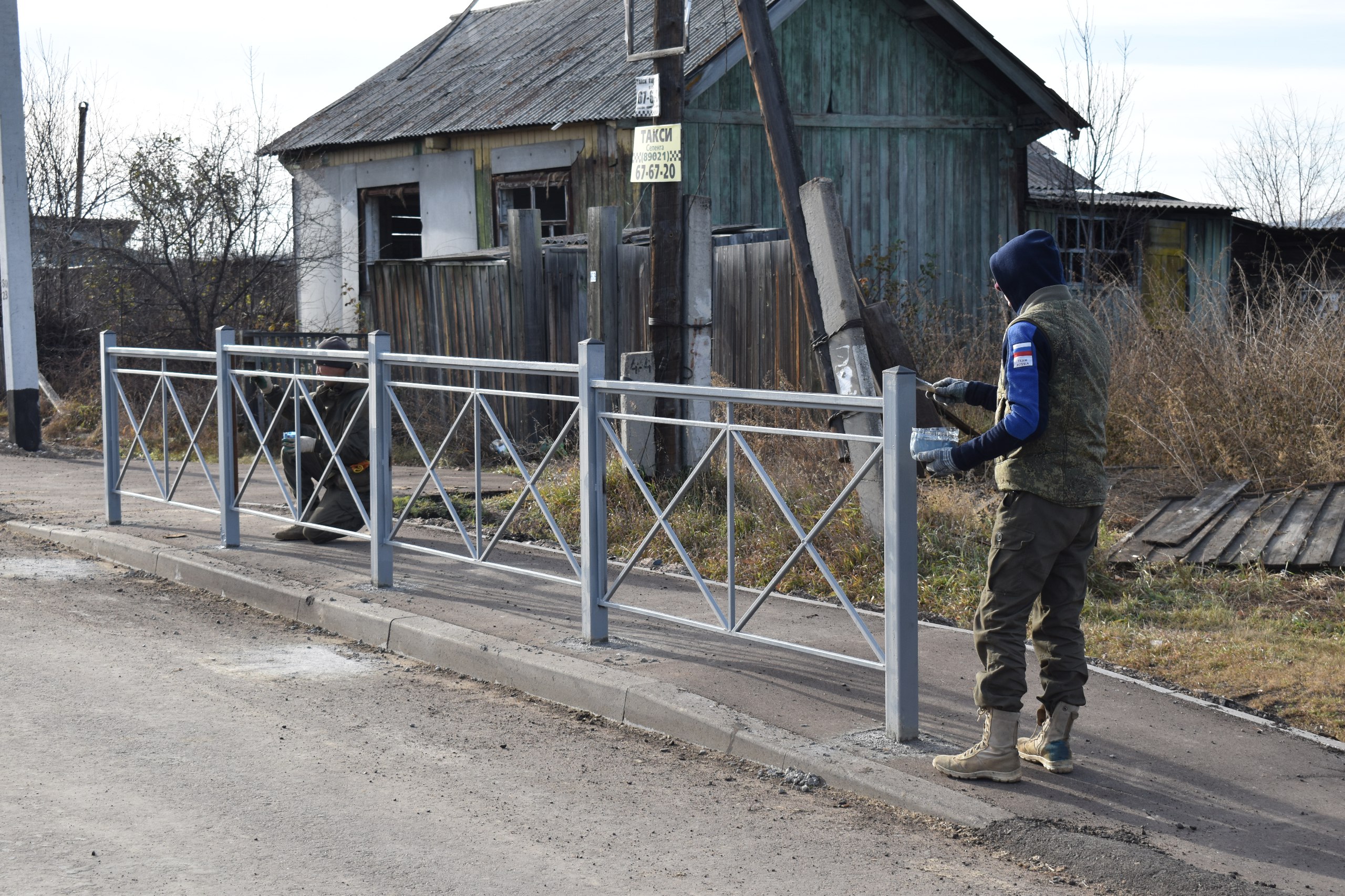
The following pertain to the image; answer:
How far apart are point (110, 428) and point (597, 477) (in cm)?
503

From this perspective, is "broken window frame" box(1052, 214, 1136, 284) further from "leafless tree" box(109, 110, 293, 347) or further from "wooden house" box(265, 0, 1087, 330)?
"leafless tree" box(109, 110, 293, 347)

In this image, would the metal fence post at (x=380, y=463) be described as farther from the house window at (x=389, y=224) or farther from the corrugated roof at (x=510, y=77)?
the house window at (x=389, y=224)

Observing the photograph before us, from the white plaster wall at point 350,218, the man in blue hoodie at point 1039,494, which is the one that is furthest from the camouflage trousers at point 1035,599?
the white plaster wall at point 350,218

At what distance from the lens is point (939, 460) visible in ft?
14.1

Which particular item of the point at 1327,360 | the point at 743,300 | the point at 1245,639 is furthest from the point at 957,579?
the point at 743,300

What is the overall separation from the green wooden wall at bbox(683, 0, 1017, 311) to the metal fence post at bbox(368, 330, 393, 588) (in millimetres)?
8947

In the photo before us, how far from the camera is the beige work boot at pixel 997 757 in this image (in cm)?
431

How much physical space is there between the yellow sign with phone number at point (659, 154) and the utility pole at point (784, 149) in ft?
1.96

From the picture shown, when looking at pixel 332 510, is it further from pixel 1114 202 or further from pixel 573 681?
pixel 1114 202

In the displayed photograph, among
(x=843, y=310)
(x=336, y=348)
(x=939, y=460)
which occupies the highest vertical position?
(x=843, y=310)

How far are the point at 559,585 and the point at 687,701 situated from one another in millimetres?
2514

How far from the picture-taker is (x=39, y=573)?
8.21 meters

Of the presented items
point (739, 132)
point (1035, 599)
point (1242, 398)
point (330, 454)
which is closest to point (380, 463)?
point (330, 454)

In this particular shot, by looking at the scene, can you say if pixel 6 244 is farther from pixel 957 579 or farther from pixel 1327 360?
pixel 1327 360
